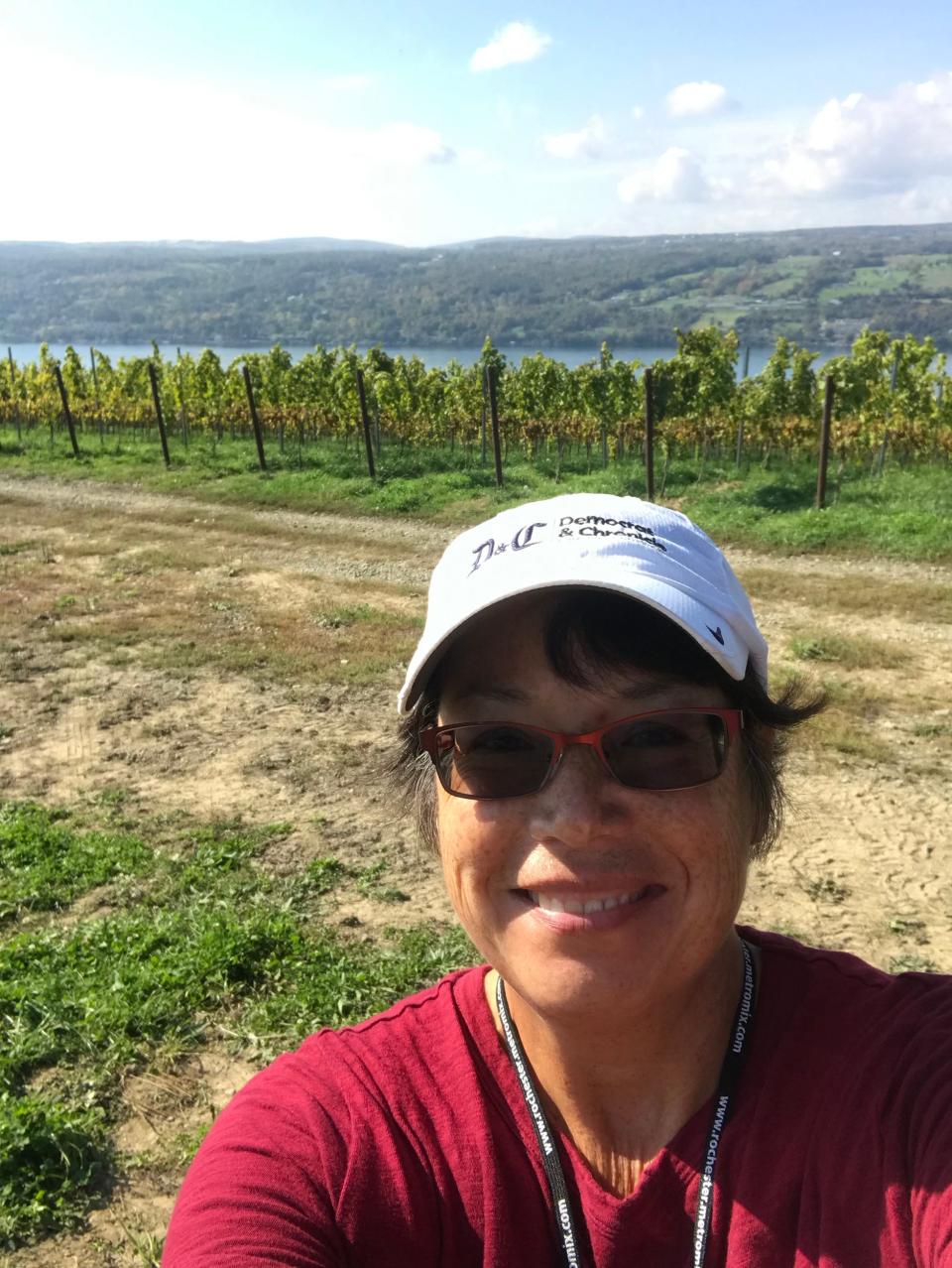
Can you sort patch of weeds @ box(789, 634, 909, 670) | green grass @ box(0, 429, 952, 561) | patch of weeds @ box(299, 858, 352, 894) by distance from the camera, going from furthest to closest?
green grass @ box(0, 429, 952, 561)
patch of weeds @ box(789, 634, 909, 670)
patch of weeds @ box(299, 858, 352, 894)

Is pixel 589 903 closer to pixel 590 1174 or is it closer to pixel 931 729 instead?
pixel 590 1174

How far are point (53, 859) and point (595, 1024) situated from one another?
4.76 m

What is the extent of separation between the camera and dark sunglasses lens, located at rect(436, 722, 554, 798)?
4.53ft

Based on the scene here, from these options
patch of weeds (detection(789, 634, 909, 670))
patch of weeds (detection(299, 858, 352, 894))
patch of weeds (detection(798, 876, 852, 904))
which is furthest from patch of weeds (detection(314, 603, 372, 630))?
patch of weeds (detection(798, 876, 852, 904))

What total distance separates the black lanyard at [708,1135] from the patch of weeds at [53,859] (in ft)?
13.7

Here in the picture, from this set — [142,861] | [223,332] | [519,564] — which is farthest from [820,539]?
[223,332]

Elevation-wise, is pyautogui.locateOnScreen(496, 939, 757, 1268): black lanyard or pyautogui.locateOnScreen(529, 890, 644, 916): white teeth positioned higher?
pyautogui.locateOnScreen(529, 890, 644, 916): white teeth

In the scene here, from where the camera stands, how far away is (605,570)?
132 centimetres

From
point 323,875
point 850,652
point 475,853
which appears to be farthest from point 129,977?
point 850,652

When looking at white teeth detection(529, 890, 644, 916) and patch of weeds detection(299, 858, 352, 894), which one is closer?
white teeth detection(529, 890, 644, 916)

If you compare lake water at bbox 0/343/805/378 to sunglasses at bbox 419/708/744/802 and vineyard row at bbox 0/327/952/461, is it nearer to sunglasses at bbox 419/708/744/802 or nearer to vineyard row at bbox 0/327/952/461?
vineyard row at bbox 0/327/952/461

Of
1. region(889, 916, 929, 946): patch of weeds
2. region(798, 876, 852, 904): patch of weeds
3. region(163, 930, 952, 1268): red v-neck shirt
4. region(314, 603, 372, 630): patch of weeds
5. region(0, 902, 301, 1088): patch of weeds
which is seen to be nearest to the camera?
region(163, 930, 952, 1268): red v-neck shirt

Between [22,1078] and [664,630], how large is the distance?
3.40m

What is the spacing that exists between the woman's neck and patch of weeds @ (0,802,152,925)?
4.21 meters
